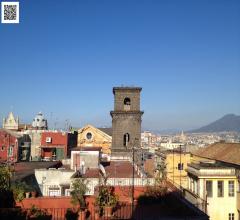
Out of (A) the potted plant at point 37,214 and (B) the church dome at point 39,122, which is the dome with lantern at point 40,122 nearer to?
(B) the church dome at point 39,122

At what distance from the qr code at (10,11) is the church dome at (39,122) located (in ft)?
211

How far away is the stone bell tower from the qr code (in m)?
26.7

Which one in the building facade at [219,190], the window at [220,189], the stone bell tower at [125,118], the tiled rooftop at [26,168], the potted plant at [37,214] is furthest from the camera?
the stone bell tower at [125,118]

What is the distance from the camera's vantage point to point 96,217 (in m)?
17.9

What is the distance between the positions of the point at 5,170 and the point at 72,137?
47.0m

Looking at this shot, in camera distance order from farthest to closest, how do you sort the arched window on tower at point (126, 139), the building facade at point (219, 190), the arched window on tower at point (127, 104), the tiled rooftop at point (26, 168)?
the arched window on tower at point (127, 104) < the arched window on tower at point (126, 139) < the building facade at point (219, 190) < the tiled rooftop at point (26, 168)

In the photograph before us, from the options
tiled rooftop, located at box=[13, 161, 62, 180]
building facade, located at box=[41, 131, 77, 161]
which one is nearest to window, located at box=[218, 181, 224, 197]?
tiled rooftop, located at box=[13, 161, 62, 180]

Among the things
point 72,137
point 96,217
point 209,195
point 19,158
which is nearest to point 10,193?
point 96,217

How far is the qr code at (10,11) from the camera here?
20.0 metres

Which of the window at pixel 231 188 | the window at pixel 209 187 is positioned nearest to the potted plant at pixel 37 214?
the window at pixel 209 187

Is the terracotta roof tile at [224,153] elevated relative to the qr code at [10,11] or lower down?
lower down

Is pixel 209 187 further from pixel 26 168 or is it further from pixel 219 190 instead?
pixel 26 168

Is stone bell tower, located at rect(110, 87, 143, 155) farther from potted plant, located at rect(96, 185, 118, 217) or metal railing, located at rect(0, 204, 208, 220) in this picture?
potted plant, located at rect(96, 185, 118, 217)

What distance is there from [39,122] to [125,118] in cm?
4240
